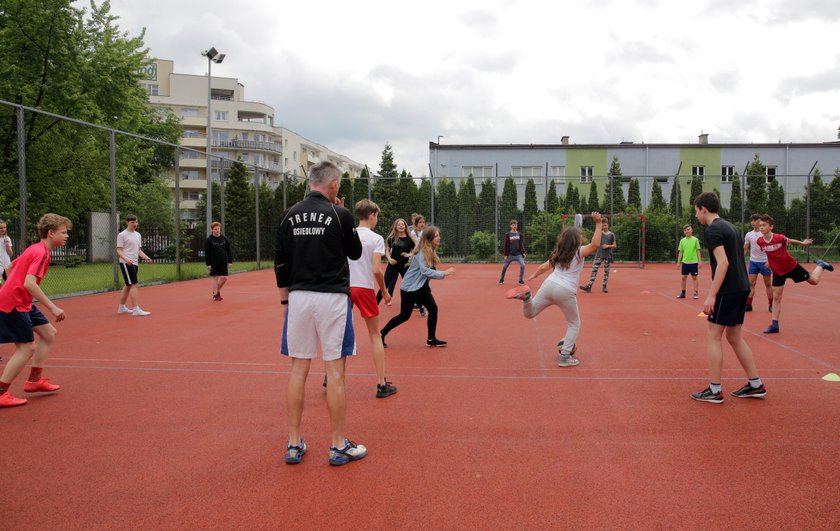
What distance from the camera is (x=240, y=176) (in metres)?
30.5

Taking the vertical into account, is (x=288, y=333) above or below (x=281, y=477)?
above

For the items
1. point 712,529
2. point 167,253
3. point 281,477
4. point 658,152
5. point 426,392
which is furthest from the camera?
point 658,152

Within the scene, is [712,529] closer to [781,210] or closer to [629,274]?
[629,274]

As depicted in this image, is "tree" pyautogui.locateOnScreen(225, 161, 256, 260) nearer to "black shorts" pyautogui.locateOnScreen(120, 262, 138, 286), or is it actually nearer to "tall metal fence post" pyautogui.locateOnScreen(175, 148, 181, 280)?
Answer: "tall metal fence post" pyautogui.locateOnScreen(175, 148, 181, 280)

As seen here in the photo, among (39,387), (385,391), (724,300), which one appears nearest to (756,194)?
(724,300)

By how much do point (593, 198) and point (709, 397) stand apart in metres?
26.9

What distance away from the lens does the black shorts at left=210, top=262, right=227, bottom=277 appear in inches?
540

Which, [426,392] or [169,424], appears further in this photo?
[426,392]

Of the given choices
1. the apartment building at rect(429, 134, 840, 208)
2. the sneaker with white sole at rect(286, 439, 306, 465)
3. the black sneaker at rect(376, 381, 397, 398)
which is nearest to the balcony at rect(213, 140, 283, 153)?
the apartment building at rect(429, 134, 840, 208)

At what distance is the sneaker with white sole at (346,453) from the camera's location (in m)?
4.00

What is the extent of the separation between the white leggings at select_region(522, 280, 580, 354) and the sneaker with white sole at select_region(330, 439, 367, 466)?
326 cm

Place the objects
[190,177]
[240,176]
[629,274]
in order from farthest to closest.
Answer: [190,177] < [240,176] < [629,274]

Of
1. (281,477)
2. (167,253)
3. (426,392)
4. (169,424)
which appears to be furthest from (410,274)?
(167,253)

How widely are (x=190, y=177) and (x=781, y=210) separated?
6252 centimetres
